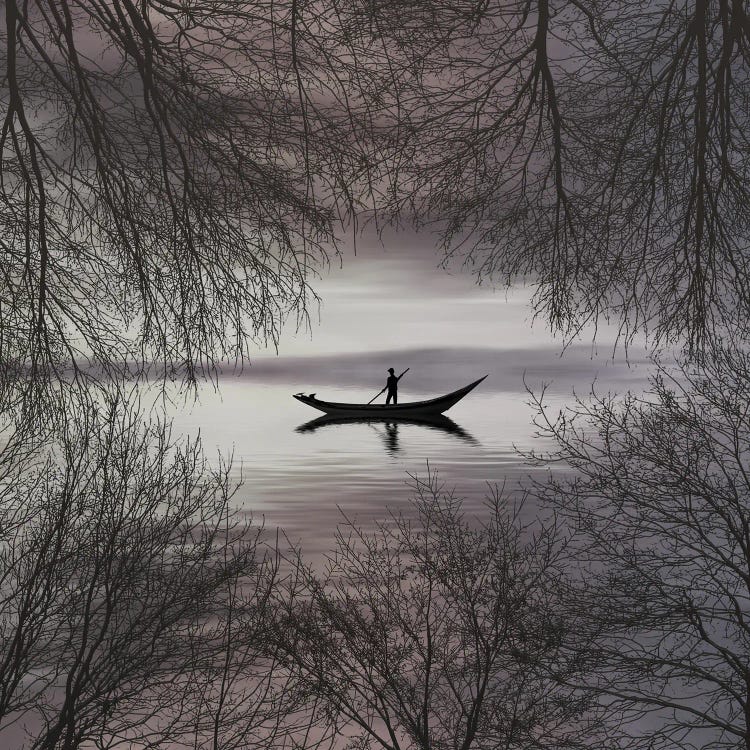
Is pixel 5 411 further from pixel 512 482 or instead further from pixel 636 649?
pixel 512 482

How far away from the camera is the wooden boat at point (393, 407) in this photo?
55725 mm

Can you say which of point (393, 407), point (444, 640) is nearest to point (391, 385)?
point (393, 407)

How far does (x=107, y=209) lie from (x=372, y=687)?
18768 millimetres

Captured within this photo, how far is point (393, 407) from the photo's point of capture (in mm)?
54938

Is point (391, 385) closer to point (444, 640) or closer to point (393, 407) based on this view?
point (393, 407)

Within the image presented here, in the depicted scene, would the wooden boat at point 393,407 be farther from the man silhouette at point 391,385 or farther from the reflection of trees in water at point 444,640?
the reflection of trees in water at point 444,640

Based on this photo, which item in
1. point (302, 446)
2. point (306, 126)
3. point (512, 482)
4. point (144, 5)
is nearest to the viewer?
point (306, 126)

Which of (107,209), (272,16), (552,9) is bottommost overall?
(107,209)

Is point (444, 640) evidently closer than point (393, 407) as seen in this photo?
Yes

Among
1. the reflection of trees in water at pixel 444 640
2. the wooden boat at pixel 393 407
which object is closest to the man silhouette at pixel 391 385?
the wooden boat at pixel 393 407

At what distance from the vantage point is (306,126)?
222 inches

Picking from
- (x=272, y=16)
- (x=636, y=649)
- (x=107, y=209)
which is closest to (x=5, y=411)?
(x=107, y=209)

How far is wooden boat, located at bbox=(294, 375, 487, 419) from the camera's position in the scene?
5572 cm

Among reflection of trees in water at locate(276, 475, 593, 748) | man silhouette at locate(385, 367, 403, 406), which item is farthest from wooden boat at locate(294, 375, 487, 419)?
reflection of trees in water at locate(276, 475, 593, 748)
